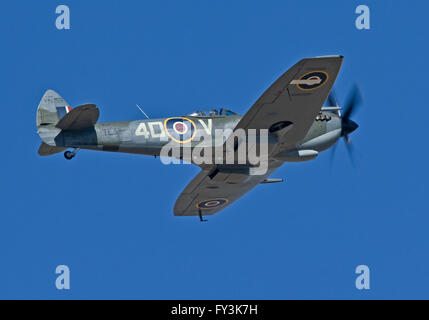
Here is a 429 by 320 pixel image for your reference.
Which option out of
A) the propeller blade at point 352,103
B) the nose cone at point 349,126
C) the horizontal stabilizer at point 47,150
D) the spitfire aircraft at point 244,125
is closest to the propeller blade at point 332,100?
the spitfire aircraft at point 244,125

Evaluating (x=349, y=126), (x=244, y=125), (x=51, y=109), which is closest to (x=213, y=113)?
(x=244, y=125)

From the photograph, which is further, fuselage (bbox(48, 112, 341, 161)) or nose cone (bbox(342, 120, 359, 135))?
nose cone (bbox(342, 120, 359, 135))

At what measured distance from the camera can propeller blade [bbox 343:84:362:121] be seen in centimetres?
1886

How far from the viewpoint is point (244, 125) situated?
1730 centimetres

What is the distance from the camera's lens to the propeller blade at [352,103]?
18859 mm

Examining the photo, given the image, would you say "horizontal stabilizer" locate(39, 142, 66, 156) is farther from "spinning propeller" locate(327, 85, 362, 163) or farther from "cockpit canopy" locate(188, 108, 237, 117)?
"spinning propeller" locate(327, 85, 362, 163)

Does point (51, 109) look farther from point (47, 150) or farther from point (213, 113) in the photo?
point (213, 113)

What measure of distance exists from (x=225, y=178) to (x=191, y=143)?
2031mm

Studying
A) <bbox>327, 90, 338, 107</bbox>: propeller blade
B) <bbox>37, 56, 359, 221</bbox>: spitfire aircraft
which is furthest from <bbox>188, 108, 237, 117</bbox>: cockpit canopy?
<bbox>327, 90, 338, 107</bbox>: propeller blade

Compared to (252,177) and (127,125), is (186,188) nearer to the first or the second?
(252,177)

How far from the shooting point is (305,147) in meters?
18.5

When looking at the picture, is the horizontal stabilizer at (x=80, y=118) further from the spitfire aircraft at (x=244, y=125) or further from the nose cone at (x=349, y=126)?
the nose cone at (x=349, y=126)

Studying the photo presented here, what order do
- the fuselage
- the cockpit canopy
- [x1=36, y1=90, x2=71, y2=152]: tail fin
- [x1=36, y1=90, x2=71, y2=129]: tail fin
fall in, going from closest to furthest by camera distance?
[x1=36, y1=90, x2=71, y2=152]: tail fin < the fuselage < [x1=36, y1=90, x2=71, y2=129]: tail fin < the cockpit canopy

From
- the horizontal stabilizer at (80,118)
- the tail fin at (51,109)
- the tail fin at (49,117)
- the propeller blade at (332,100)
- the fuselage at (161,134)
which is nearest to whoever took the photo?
the horizontal stabilizer at (80,118)
